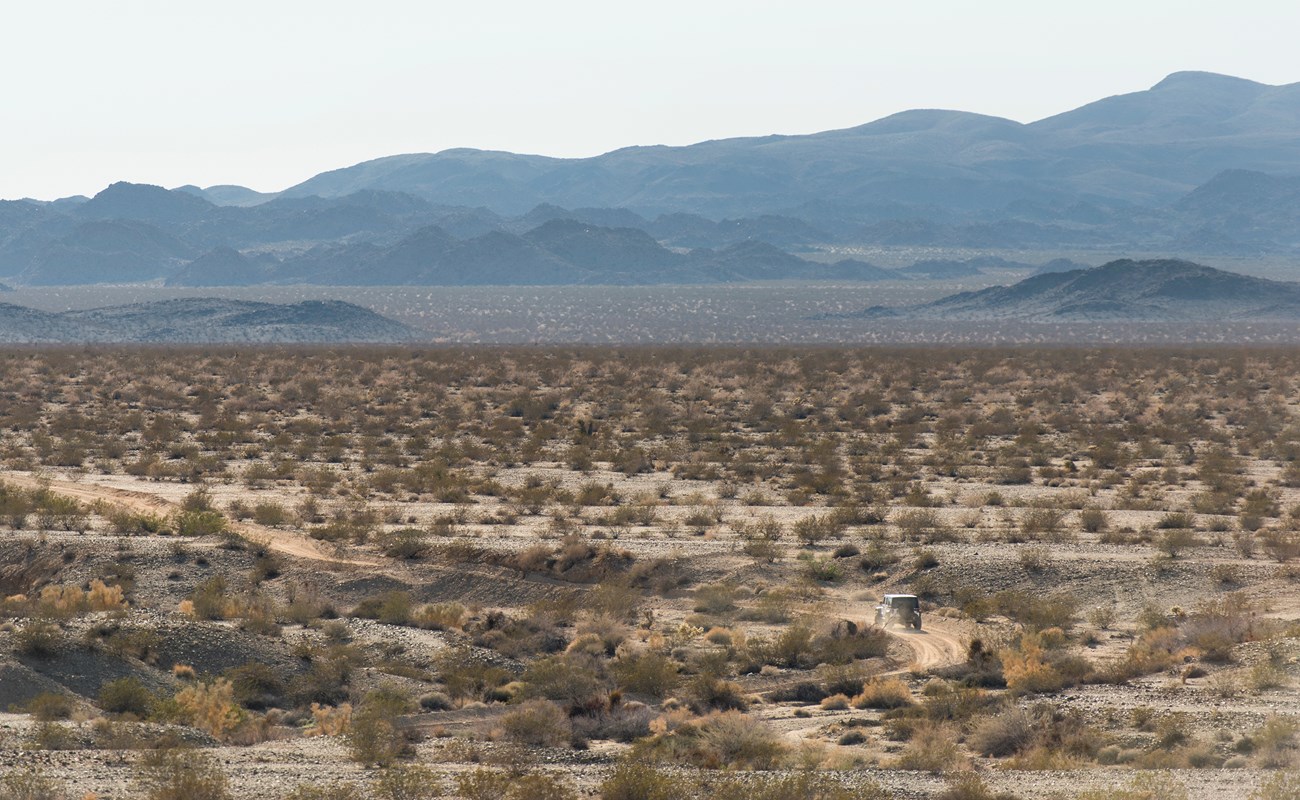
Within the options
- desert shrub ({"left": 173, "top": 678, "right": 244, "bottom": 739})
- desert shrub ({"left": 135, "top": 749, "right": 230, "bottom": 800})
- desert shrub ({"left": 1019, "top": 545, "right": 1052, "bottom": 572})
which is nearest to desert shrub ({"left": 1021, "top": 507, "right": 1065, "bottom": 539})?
desert shrub ({"left": 1019, "top": 545, "right": 1052, "bottom": 572})

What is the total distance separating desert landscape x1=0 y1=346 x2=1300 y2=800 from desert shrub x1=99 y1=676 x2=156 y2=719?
4cm

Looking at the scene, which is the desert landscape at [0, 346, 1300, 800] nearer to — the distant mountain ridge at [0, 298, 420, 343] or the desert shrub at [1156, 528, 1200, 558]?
the desert shrub at [1156, 528, 1200, 558]

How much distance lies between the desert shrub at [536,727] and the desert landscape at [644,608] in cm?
5

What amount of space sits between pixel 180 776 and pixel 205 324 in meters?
124

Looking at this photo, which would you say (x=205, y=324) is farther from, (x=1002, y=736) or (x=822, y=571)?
(x=1002, y=736)

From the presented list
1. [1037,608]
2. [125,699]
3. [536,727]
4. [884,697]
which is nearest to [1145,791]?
[884,697]

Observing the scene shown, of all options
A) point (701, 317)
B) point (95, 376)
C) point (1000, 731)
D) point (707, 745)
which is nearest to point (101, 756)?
point (707, 745)

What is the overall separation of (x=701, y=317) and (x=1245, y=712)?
146m

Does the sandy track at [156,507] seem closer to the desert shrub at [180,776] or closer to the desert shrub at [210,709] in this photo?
the desert shrub at [210,709]

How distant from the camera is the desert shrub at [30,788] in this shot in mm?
12542

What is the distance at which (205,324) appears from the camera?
433 ft

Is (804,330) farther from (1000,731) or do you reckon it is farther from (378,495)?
(1000,731)

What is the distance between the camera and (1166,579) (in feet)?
80.7

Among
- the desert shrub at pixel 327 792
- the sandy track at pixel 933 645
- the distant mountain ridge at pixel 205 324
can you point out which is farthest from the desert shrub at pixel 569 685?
the distant mountain ridge at pixel 205 324
